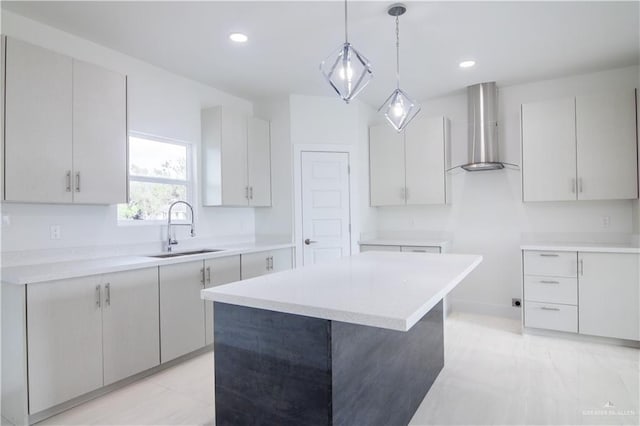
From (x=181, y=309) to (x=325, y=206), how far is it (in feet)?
6.82

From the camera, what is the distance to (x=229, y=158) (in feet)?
12.8

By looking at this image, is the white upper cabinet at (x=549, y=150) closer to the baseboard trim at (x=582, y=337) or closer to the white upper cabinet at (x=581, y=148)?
the white upper cabinet at (x=581, y=148)

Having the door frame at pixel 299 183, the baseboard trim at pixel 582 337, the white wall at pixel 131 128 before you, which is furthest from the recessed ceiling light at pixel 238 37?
the baseboard trim at pixel 582 337

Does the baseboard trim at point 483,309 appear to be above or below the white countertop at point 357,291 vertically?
below

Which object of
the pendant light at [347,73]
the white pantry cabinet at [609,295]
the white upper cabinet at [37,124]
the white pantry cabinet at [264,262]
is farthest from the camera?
the white pantry cabinet at [264,262]

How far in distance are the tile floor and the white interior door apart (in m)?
1.69

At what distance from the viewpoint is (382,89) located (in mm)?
4215

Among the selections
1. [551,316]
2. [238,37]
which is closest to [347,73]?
[238,37]

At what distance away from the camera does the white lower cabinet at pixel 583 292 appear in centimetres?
319

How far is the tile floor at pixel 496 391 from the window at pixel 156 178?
4.70 ft

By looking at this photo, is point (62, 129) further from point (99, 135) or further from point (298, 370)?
point (298, 370)

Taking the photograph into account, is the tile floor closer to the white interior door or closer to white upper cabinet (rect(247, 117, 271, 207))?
the white interior door

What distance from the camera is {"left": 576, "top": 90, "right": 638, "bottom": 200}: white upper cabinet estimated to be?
3.39 metres

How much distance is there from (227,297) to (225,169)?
2528 mm
